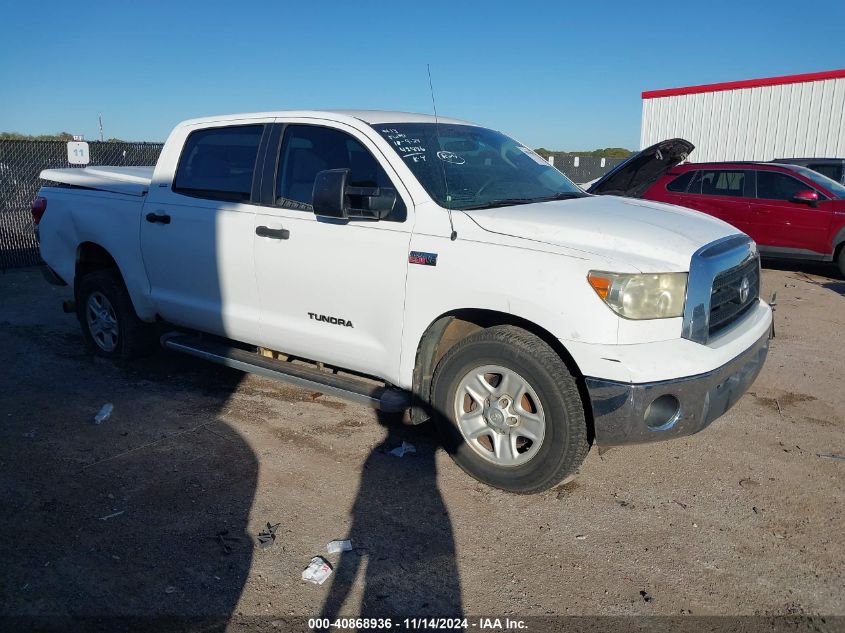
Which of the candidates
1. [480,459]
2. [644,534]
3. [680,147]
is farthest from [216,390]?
[680,147]

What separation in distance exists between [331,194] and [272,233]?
0.73 meters

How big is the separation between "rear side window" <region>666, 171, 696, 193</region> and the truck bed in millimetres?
8113

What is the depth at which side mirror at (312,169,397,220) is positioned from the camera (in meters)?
4.05

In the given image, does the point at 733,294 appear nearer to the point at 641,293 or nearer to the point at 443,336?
the point at 641,293

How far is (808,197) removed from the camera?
10.4 metres

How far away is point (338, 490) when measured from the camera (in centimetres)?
405

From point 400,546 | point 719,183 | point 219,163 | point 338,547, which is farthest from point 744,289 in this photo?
point 719,183

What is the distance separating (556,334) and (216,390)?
127 inches

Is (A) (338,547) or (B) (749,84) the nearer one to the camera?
(A) (338,547)

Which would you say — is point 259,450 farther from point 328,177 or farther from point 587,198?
point 587,198

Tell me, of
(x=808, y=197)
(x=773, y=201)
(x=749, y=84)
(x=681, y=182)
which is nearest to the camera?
(x=808, y=197)

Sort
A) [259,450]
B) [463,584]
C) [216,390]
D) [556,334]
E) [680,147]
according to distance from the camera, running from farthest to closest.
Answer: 1. [680,147]
2. [216,390]
3. [259,450]
4. [556,334]
5. [463,584]

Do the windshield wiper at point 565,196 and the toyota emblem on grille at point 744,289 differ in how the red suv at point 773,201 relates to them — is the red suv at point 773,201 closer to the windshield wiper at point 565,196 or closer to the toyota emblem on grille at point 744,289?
the windshield wiper at point 565,196

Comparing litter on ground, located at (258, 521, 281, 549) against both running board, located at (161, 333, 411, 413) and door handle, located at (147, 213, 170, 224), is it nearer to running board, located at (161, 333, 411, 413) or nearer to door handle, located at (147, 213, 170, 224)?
running board, located at (161, 333, 411, 413)
